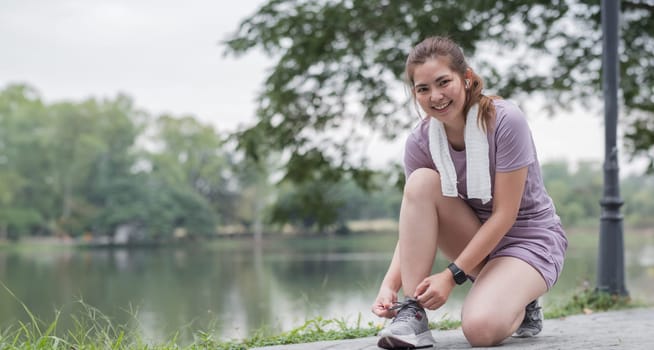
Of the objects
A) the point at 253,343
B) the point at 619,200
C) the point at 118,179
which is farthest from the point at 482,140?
the point at 118,179

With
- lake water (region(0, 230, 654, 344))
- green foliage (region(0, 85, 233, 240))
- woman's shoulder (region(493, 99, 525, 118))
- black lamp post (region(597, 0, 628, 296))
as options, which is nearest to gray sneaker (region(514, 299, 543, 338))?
woman's shoulder (region(493, 99, 525, 118))

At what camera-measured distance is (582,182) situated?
140ft

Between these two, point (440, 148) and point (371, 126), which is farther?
point (371, 126)

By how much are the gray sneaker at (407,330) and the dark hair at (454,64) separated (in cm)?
66

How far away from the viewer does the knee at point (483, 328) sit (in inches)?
93.3

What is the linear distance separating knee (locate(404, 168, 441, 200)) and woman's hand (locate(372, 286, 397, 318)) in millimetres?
351

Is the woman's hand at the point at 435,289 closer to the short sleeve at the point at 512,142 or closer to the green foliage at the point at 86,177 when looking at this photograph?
the short sleeve at the point at 512,142

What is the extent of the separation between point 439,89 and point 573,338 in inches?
43.9

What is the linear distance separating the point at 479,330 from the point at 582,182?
4278 centimetres

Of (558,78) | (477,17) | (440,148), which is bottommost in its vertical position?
(440,148)

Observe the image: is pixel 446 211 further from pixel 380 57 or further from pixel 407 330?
pixel 380 57

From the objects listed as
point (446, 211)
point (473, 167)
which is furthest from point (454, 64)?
point (446, 211)

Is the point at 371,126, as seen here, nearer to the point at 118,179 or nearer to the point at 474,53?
the point at 474,53

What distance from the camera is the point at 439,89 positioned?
240 cm
